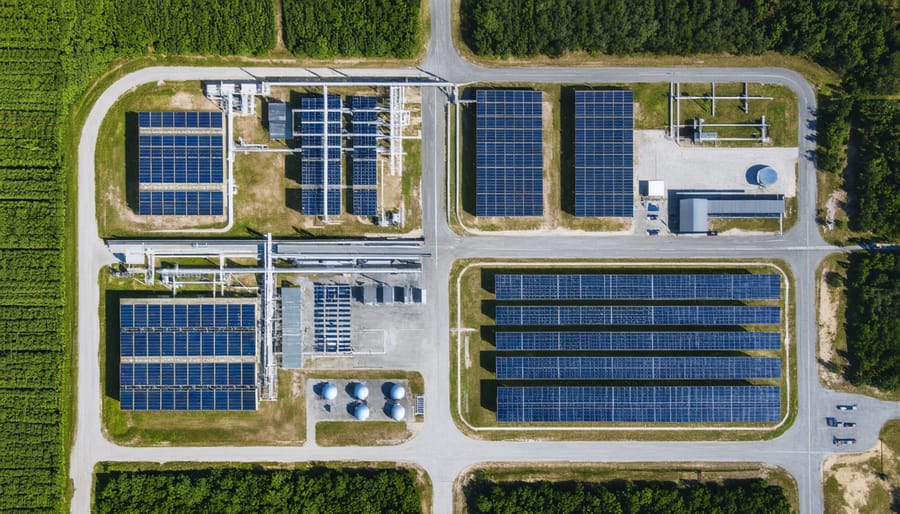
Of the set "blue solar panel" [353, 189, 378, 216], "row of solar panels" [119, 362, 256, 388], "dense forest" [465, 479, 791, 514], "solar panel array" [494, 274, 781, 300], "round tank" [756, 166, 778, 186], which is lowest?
"dense forest" [465, 479, 791, 514]

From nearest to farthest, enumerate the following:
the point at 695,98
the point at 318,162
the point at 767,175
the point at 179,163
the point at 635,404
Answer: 1. the point at 179,163
2. the point at 635,404
3. the point at 318,162
4. the point at 767,175
5. the point at 695,98

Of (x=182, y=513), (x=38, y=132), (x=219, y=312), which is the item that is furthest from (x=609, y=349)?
(x=38, y=132)

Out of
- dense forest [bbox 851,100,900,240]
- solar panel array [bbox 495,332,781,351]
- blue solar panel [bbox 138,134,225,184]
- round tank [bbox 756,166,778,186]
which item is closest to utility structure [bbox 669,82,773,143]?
round tank [bbox 756,166,778,186]

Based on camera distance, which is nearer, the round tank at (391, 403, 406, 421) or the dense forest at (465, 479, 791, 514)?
the dense forest at (465, 479, 791, 514)

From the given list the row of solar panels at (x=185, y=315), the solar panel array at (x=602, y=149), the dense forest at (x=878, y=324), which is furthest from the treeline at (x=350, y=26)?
the dense forest at (x=878, y=324)

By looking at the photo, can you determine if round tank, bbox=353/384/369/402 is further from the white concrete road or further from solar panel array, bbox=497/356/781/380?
solar panel array, bbox=497/356/781/380

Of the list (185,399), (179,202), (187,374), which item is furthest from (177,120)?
(185,399)

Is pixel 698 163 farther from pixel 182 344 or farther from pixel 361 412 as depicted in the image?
pixel 182 344
